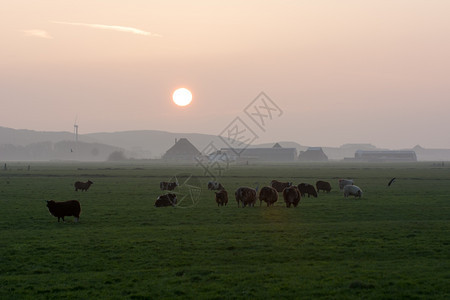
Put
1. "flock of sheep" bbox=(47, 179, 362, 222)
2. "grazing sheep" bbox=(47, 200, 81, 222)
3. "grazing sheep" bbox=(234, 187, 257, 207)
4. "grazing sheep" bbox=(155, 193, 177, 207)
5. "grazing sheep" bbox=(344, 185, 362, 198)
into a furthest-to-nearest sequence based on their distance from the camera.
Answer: "grazing sheep" bbox=(344, 185, 362, 198)
"grazing sheep" bbox=(155, 193, 177, 207)
"grazing sheep" bbox=(234, 187, 257, 207)
"flock of sheep" bbox=(47, 179, 362, 222)
"grazing sheep" bbox=(47, 200, 81, 222)

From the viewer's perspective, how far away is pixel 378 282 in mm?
13594

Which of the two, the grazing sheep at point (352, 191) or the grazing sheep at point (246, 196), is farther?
the grazing sheep at point (352, 191)

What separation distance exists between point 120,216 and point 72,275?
13.3 meters

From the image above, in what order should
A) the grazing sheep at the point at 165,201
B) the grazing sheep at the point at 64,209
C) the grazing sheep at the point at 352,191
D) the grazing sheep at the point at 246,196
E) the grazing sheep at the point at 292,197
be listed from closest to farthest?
the grazing sheep at the point at 64,209 < the grazing sheep at the point at 292,197 < the grazing sheep at the point at 246,196 < the grazing sheep at the point at 165,201 < the grazing sheep at the point at 352,191

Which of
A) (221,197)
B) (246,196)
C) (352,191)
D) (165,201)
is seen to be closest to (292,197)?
(246,196)

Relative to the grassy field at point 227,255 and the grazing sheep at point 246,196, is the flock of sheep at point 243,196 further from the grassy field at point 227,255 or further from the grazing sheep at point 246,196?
the grassy field at point 227,255

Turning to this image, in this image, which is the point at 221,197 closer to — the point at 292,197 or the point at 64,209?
the point at 292,197

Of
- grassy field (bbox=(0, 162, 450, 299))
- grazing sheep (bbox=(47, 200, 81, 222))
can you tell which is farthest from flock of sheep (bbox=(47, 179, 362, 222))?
grassy field (bbox=(0, 162, 450, 299))

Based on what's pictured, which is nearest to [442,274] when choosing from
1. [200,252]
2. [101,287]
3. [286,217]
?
[200,252]

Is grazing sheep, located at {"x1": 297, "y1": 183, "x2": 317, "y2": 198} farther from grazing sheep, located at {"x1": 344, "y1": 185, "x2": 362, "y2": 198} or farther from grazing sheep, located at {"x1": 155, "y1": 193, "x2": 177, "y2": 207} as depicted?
grazing sheep, located at {"x1": 155, "y1": 193, "x2": 177, "y2": 207}

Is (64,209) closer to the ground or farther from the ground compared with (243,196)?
closer to the ground

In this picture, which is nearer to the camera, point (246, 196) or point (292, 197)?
point (292, 197)

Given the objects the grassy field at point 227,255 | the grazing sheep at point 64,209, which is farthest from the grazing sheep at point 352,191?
the grazing sheep at point 64,209

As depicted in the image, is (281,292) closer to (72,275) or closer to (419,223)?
(72,275)
